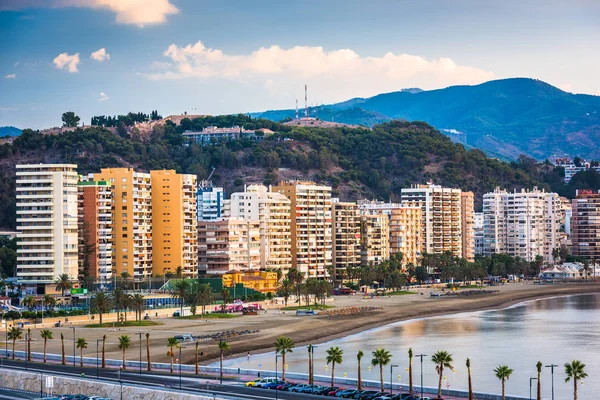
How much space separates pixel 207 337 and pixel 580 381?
3746 cm

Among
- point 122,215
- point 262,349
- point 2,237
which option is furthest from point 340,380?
point 2,237

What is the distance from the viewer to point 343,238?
630 ft

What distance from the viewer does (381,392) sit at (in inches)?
2675

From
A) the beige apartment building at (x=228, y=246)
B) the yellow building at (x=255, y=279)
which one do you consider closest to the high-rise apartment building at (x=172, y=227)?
the beige apartment building at (x=228, y=246)

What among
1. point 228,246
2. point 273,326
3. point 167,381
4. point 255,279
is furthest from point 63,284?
point 167,381

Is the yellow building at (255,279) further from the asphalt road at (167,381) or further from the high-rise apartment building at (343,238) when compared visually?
the asphalt road at (167,381)

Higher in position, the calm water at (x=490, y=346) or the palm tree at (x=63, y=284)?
the palm tree at (x=63, y=284)

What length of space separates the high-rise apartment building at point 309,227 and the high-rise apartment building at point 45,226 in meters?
46.5

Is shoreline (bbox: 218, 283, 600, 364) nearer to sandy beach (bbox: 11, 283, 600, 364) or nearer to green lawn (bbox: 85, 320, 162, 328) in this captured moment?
sandy beach (bbox: 11, 283, 600, 364)

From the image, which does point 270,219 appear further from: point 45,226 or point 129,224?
point 45,226

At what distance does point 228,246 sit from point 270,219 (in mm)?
11439

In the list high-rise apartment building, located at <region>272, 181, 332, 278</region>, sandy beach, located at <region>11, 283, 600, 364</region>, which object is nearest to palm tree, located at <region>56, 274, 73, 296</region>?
sandy beach, located at <region>11, 283, 600, 364</region>

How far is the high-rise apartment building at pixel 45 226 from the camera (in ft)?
468

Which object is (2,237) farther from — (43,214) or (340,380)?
(340,380)
